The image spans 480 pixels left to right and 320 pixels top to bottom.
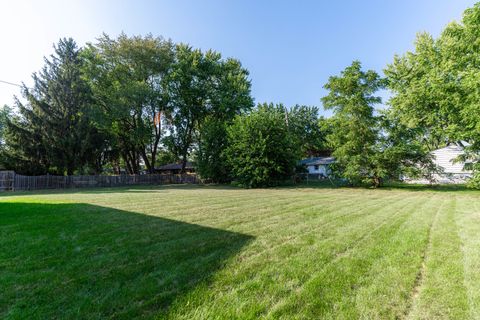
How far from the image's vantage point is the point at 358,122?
16.8 meters

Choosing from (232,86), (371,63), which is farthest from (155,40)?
(371,63)

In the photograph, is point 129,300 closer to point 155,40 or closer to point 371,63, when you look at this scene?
point 371,63

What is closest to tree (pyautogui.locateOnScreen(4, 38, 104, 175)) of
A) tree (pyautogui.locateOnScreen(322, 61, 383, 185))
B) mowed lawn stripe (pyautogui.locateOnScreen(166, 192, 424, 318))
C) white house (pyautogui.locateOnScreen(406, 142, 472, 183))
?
tree (pyautogui.locateOnScreen(322, 61, 383, 185))

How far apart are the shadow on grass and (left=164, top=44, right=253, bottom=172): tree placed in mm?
20410

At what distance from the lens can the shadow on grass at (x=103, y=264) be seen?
6.37 ft

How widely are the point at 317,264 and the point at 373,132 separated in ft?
55.2

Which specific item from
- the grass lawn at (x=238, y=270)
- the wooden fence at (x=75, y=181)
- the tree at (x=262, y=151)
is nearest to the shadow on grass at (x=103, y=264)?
the grass lawn at (x=238, y=270)

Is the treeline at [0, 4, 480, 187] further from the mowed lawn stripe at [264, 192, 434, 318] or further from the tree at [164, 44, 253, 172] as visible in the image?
the mowed lawn stripe at [264, 192, 434, 318]

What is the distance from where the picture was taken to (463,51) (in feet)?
46.8

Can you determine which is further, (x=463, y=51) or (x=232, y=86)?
(x=232, y=86)

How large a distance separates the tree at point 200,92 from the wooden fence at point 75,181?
Result: 3.96 meters

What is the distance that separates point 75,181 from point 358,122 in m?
25.4

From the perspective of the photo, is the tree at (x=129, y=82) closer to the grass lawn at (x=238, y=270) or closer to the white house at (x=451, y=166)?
the grass lawn at (x=238, y=270)

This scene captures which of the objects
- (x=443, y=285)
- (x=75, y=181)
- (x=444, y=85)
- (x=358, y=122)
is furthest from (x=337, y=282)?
(x=75, y=181)
